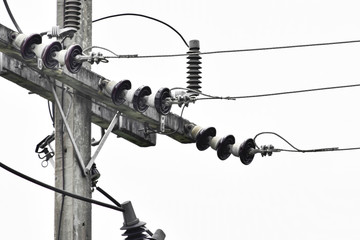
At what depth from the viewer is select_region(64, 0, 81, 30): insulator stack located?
57.4ft

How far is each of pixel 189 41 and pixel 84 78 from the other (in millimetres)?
2436

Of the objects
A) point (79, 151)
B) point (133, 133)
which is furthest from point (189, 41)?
point (79, 151)

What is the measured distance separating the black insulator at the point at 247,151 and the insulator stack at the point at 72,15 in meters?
3.23

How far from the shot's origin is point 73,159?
56.0ft

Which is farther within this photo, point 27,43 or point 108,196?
point 108,196

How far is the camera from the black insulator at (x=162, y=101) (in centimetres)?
1753

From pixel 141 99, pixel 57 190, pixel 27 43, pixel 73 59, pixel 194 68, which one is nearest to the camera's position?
pixel 57 190

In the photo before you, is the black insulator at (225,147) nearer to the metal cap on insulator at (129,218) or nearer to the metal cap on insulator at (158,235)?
the metal cap on insulator at (129,218)

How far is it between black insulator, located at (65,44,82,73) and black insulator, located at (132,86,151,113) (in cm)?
88

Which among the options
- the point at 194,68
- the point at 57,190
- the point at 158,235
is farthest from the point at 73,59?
the point at 194,68

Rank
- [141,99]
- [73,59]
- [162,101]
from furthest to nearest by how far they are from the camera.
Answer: [162,101]
[141,99]
[73,59]

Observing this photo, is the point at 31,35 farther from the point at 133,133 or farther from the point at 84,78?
the point at 133,133

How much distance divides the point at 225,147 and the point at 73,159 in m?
3.14

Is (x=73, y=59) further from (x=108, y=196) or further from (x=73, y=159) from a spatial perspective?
(x=108, y=196)
